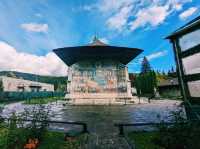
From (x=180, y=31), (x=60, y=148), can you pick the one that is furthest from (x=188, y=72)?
(x=60, y=148)

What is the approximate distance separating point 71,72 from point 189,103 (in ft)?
74.8

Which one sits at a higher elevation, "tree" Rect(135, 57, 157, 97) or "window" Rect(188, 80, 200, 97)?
"tree" Rect(135, 57, 157, 97)

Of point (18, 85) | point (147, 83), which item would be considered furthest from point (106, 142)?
point (18, 85)

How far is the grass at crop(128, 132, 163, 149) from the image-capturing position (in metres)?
5.44

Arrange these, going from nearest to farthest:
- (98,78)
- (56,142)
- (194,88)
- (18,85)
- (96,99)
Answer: (56,142) < (194,88) < (96,99) < (98,78) < (18,85)

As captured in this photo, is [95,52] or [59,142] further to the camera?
[95,52]

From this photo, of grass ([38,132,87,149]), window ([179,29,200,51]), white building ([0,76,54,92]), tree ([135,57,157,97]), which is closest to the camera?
grass ([38,132,87,149])

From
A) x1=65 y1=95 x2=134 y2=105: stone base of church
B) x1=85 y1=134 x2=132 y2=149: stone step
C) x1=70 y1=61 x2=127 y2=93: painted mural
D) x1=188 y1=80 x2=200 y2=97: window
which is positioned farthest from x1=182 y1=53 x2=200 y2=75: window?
x1=70 y1=61 x2=127 y2=93: painted mural

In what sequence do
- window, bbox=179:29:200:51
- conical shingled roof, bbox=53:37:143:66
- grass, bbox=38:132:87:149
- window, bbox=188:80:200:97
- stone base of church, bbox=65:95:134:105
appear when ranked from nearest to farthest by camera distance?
grass, bbox=38:132:87:149, window, bbox=179:29:200:51, window, bbox=188:80:200:97, stone base of church, bbox=65:95:134:105, conical shingled roof, bbox=53:37:143:66

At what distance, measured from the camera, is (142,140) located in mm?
5992

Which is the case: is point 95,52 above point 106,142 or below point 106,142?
above

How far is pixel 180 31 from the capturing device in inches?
329

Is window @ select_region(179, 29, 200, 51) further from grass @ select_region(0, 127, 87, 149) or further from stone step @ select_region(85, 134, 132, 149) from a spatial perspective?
grass @ select_region(0, 127, 87, 149)

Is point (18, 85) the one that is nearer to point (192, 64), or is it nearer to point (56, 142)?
point (56, 142)
